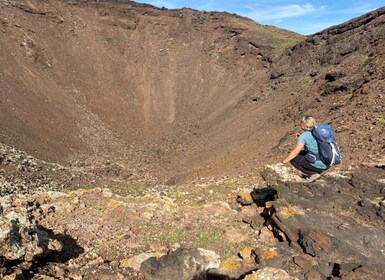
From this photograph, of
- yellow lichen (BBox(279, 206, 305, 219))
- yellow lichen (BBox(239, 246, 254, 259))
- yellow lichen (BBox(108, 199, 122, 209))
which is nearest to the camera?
yellow lichen (BBox(239, 246, 254, 259))

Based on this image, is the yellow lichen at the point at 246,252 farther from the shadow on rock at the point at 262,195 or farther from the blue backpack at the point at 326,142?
the shadow on rock at the point at 262,195

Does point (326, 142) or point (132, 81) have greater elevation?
point (132, 81)

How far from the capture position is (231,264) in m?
6.30

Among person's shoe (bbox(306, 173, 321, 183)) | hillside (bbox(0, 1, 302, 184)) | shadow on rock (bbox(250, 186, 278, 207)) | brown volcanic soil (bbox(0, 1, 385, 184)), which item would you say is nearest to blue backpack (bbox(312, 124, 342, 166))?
person's shoe (bbox(306, 173, 321, 183))

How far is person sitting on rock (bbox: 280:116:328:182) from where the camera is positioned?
659cm

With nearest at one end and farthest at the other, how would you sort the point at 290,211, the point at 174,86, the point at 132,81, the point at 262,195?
the point at 290,211, the point at 262,195, the point at 132,81, the point at 174,86

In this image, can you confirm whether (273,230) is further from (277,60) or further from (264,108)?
(277,60)

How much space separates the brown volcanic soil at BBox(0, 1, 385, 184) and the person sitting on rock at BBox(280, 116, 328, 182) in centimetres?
737

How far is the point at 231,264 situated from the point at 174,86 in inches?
1200

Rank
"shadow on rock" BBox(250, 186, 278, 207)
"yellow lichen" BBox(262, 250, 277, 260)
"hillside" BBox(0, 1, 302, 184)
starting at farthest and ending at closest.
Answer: "hillside" BBox(0, 1, 302, 184) < "shadow on rock" BBox(250, 186, 278, 207) < "yellow lichen" BBox(262, 250, 277, 260)

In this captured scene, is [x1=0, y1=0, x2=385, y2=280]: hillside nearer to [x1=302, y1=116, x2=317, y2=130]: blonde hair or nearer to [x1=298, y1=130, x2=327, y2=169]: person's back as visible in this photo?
[x1=298, y1=130, x2=327, y2=169]: person's back

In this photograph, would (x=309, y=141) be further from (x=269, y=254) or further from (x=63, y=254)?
(x=63, y=254)

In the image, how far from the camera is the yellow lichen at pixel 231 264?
6219mm

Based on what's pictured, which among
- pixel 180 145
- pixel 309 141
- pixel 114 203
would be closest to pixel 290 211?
pixel 309 141
